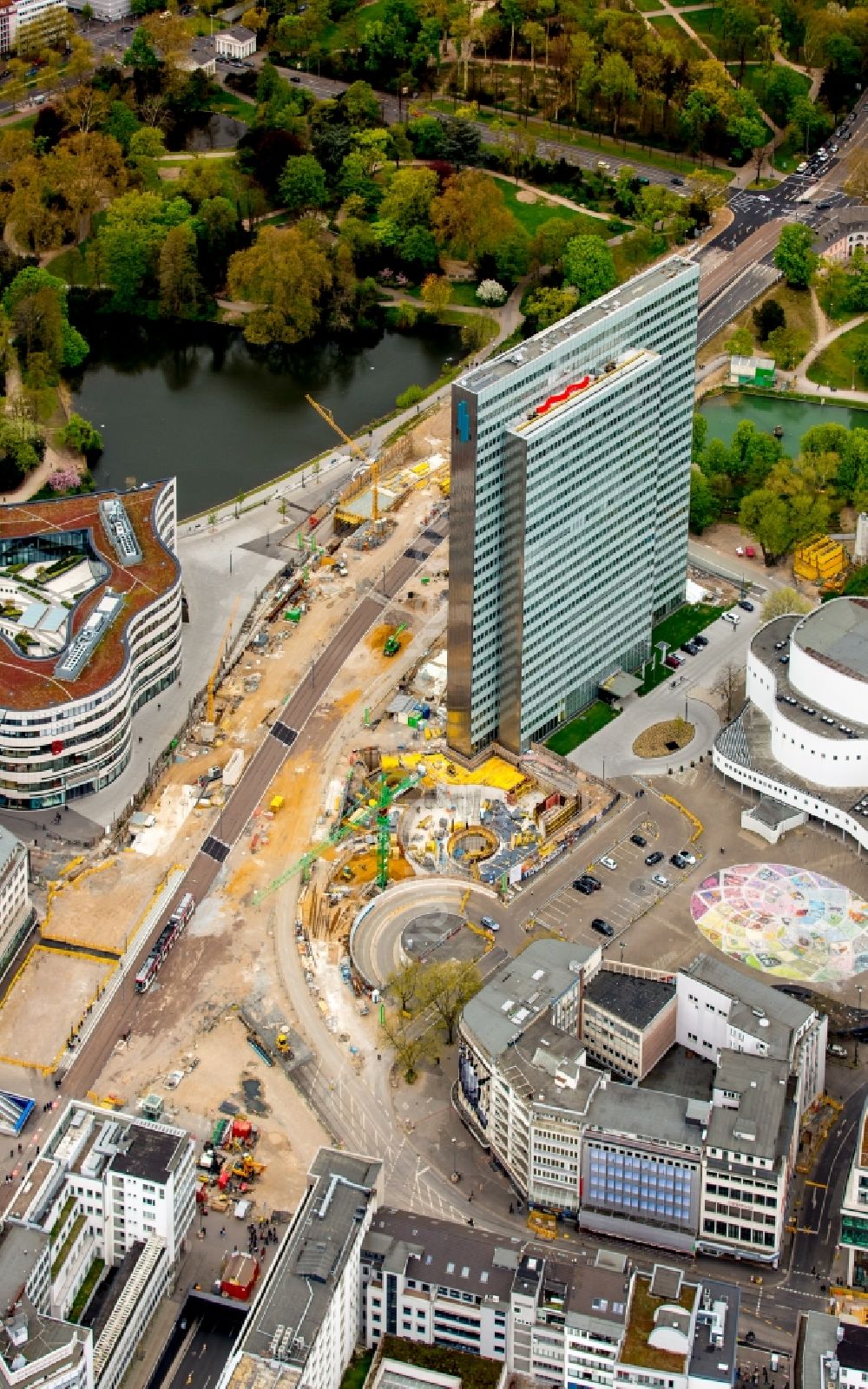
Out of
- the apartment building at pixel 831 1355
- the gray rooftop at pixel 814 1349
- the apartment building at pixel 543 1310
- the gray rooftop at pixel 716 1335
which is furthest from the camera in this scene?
the apartment building at pixel 543 1310

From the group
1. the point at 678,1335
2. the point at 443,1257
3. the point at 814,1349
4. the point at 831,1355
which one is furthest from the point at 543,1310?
the point at 831,1355

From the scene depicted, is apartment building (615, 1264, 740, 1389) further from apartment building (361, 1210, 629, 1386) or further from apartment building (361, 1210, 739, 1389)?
apartment building (361, 1210, 629, 1386)

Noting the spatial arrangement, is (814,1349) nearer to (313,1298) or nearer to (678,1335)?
(678,1335)

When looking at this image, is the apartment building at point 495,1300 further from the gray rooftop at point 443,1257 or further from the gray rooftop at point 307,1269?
the gray rooftop at point 307,1269

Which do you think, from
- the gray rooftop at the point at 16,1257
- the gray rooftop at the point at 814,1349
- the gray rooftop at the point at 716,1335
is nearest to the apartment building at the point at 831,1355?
the gray rooftop at the point at 814,1349

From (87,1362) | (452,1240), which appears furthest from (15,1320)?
(452,1240)
